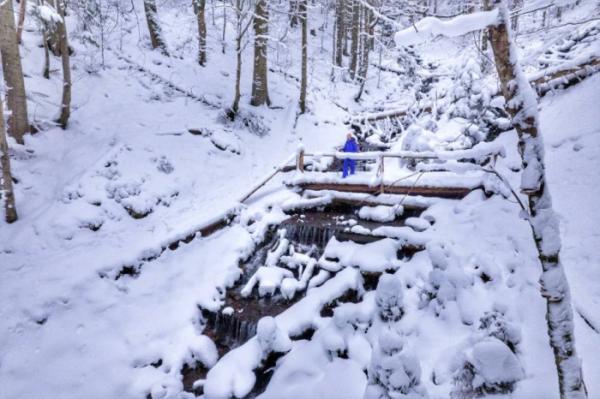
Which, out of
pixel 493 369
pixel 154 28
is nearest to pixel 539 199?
pixel 493 369

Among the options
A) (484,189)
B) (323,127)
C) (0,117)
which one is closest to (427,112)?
(323,127)

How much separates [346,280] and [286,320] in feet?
4.67

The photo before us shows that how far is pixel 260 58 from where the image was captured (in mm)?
15562

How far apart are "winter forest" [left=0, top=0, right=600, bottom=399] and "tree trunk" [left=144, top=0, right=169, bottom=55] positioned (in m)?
2.91

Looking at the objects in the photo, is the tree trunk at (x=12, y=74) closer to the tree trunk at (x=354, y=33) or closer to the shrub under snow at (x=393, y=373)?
the shrub under snow at (x=393, y=373)

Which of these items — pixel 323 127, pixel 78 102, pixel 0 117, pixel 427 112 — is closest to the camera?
pixel 0 117

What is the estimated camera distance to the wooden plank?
847cm

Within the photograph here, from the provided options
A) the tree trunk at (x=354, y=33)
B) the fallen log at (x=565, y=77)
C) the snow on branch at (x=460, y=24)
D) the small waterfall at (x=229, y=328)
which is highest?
the tree trunk at (x=354, y=33)

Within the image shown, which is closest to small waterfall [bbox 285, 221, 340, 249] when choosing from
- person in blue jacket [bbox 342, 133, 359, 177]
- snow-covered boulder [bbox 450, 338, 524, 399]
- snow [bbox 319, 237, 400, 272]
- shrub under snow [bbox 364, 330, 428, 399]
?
snow [bbox 319, 237, 400, 272]

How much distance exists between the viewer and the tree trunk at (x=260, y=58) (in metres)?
15.0

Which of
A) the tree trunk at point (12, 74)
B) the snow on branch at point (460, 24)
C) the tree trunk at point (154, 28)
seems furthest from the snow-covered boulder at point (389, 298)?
→ the tree trunk at point (154, 28)

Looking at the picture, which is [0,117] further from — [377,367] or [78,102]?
[377,367]

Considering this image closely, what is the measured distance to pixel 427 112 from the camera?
16188mm

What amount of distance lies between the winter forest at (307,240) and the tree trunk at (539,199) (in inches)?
0.6
